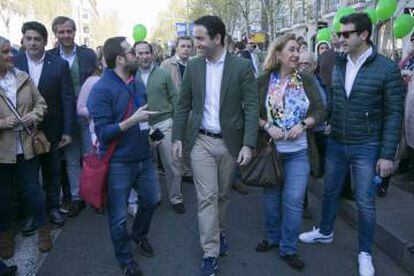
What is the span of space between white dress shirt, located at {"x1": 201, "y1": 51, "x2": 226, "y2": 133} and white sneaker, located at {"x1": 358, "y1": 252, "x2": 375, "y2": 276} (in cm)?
161

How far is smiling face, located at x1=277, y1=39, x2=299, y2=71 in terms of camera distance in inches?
159

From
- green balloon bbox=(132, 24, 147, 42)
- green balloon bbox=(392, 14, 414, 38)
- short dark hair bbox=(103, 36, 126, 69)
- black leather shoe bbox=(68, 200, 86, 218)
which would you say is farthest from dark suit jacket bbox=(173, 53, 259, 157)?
green balloon bbox=(132, 24, 147, 42)

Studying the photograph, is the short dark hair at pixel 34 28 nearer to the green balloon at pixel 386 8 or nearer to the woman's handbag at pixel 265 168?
the woman's handbag at pixel 265 168

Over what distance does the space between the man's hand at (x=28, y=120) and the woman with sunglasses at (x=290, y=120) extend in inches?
79.6

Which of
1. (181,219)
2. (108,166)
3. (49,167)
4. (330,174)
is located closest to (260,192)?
(181,219)

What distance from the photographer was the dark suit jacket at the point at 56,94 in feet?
16.5

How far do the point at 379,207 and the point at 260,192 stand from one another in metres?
1.75

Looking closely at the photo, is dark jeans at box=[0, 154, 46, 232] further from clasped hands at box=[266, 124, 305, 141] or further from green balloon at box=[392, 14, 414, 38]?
green balloon at box=[392, 14, 414, 38]

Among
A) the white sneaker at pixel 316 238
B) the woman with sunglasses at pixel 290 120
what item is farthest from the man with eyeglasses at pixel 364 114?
the white sneaker at pixel 316 238

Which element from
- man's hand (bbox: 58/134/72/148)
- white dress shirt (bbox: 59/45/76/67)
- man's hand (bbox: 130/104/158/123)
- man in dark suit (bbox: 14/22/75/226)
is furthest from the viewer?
white dress shirt (bbox: 59/45/76/67)

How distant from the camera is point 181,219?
5.52m

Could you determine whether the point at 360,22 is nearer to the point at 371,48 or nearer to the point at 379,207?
the point at 371,48

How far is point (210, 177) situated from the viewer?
13.0 feet

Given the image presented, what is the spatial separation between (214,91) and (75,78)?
2340 millimetres
